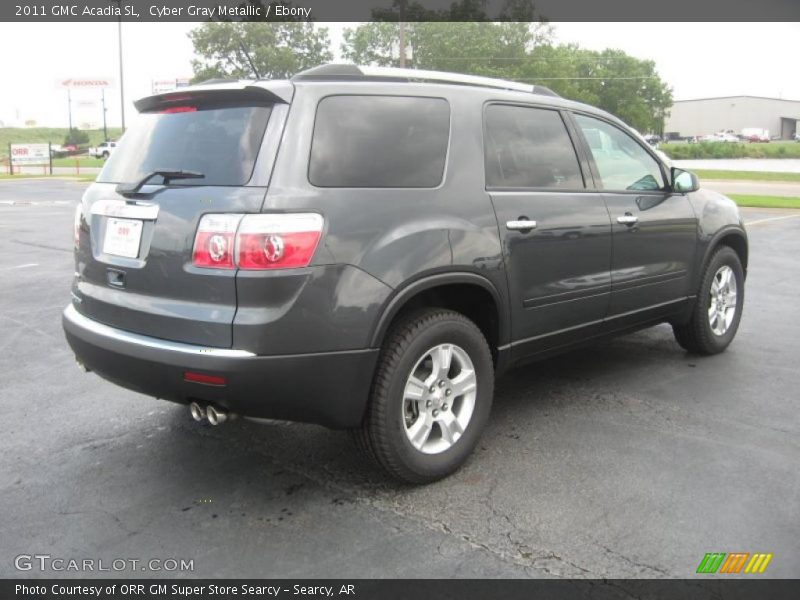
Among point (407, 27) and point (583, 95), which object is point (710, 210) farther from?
point (583, 95)

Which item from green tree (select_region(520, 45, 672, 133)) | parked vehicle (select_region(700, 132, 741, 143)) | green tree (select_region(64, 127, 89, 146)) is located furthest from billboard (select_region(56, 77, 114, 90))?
parked vehicle (select_region(700, 132, 741, 143))

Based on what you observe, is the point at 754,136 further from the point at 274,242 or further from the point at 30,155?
the point at 274,242

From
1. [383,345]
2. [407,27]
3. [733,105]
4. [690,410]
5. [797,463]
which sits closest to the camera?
[383,345]

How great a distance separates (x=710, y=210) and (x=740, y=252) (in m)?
0.72

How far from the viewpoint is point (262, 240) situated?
277 centimetres

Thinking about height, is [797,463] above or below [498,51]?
below

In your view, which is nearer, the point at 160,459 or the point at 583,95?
the point at 160,459

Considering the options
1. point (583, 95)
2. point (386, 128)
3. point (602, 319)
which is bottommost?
point (602, 319)

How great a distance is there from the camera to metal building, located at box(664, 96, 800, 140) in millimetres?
111312

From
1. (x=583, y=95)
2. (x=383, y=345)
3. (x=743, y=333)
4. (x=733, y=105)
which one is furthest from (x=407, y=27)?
(x=733, y=105)

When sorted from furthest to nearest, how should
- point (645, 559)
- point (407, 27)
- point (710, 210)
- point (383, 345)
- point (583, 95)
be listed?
point (583, 95)
point (407, 27)
point (710, 210)
point (383, 345)
point (645, 559)

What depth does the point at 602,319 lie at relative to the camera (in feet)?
14.0

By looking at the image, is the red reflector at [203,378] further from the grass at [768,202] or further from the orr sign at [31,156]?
the orr sign at [31,156]

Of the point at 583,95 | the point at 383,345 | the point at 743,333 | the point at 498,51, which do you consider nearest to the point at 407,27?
the point at 498,51
